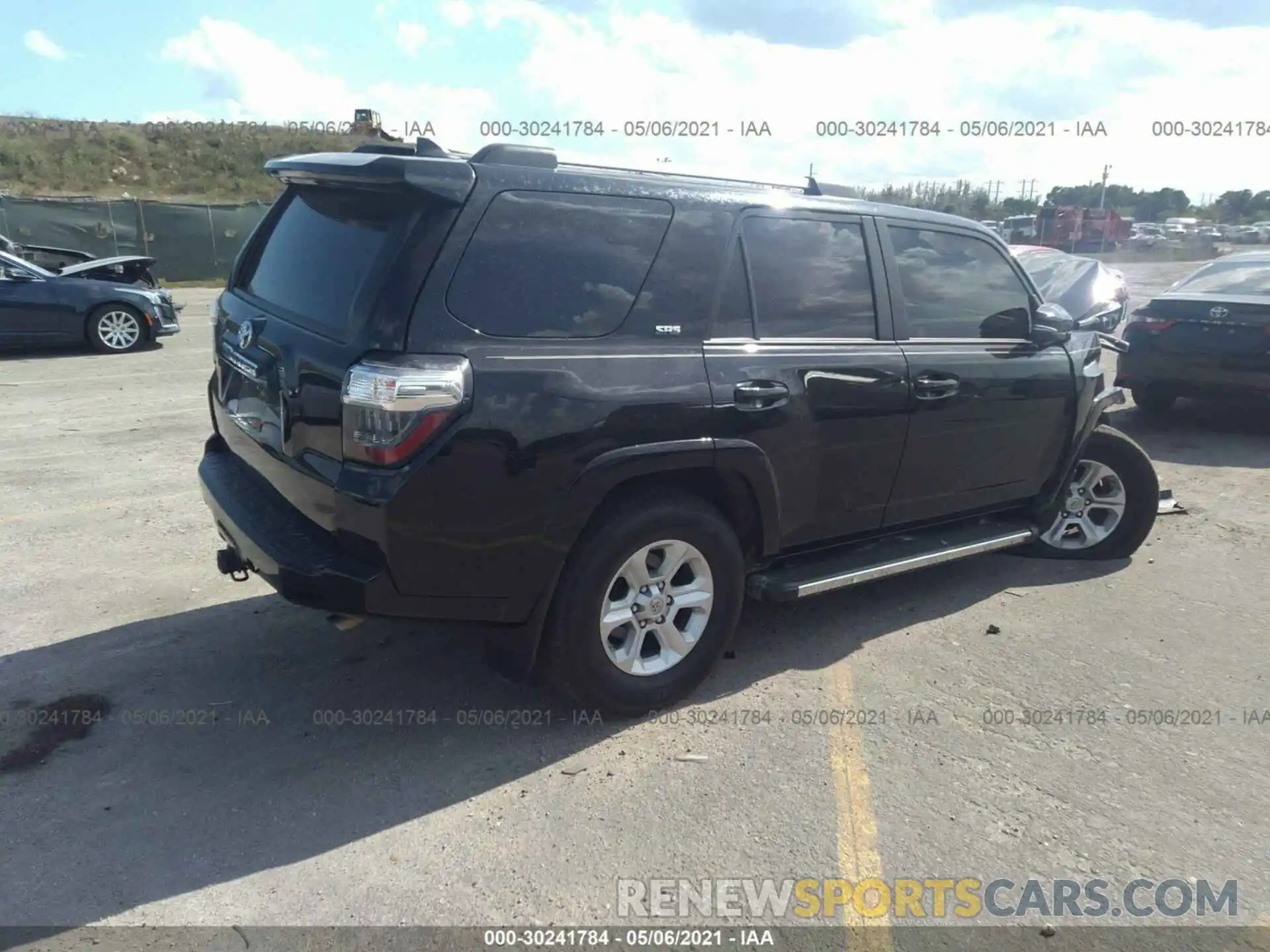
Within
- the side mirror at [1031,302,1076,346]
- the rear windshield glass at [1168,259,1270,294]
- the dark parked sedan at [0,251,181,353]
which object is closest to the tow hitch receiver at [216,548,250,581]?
the side mirror at [1031,302,1076,346]

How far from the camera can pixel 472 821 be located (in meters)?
3.10

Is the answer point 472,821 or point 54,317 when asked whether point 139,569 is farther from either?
point 54,317

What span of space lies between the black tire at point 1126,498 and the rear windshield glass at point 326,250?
409 centimetres

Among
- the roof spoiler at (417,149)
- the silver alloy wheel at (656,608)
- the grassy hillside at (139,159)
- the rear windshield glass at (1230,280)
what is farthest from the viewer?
the grassy hillside at (139,159)

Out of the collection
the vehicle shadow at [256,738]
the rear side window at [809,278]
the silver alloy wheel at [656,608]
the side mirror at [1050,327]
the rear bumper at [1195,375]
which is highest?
the rear side window at [809,278]

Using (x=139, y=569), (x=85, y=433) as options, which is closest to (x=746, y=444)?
(x=139, y=569)

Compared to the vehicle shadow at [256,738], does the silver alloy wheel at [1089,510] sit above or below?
above

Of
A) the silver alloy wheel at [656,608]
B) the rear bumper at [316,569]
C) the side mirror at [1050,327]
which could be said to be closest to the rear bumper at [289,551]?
the rear bumper at [316,569]

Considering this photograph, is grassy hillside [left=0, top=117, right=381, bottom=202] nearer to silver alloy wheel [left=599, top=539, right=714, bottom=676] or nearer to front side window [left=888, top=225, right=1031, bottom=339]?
front side window [left=888, top=225, right=1031, bottom=339]

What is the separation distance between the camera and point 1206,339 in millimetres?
8469

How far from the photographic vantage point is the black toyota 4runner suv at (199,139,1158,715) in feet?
10.1

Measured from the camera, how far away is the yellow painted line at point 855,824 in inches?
106

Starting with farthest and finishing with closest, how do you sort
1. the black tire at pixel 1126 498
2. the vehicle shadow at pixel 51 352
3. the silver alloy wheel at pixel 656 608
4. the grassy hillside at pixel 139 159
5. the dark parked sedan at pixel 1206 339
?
the grassy hillside at pixel 139 159 < the vehicle shadow at pixel 51 352 < the dark parked sedan at pixel 1206 339 < the black tire at pixel 1126 498 < the silver alloy wheel at pixel 656 608

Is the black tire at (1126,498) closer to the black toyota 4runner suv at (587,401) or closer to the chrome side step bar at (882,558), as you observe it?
the chrome side step bar at (882,558)
